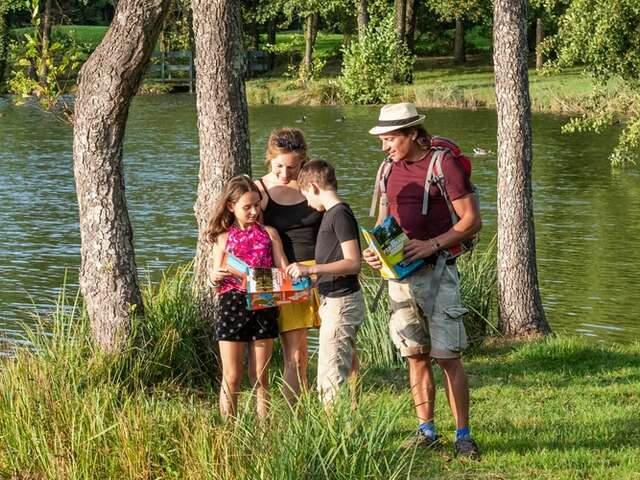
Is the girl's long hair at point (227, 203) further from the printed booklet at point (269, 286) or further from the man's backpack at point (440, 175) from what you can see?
the man's backpack at point (440, 175)

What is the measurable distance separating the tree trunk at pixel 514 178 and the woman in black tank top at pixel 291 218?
13.6 feet

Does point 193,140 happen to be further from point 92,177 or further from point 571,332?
point 92,177

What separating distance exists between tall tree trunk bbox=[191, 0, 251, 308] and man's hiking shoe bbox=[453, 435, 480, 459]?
2974mm

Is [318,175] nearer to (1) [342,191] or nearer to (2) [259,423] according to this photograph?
(2) [259,423]

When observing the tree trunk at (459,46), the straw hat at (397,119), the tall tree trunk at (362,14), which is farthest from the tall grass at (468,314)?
the tree trunk at (459,46)

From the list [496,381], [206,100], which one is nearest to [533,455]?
[496,381]

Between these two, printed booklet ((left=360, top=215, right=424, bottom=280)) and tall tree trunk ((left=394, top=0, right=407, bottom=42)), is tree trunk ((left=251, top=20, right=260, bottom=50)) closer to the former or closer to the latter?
tall tree trunk ((left=394, top=0, right=407, bottom=42))

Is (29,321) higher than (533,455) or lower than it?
lower

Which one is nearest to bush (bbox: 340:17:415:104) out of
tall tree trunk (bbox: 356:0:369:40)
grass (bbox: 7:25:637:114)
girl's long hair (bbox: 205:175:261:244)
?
grass (bbox: 7:25:637:114)

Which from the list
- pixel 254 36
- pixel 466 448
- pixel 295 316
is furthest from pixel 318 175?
pixel 254 36

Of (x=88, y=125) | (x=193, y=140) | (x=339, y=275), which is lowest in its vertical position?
(x=193, y=140)

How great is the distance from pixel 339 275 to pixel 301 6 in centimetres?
4669

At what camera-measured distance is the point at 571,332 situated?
1309cm

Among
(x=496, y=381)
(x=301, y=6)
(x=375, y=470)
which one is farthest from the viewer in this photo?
(x=301, y=6)
